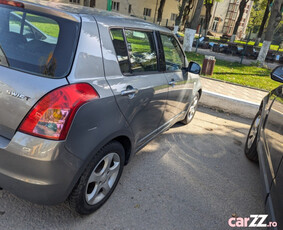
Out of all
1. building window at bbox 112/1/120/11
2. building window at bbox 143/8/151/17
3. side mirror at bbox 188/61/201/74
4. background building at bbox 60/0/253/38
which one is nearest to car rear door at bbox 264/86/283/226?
side mirror at bbox 188/61/201/74

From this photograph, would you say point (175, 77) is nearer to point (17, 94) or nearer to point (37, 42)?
point (37, 42)

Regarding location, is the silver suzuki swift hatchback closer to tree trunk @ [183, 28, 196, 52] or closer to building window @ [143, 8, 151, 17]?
tree trunk @ [183, 28, 196, 52]

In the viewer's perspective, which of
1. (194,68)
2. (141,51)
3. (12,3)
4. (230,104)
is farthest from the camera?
(230,104)

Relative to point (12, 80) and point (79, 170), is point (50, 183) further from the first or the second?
point (12, 80)

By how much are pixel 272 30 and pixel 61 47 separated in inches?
521

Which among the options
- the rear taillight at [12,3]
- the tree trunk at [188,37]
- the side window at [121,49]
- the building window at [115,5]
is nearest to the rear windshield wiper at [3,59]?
the rear taillight at [12,3]

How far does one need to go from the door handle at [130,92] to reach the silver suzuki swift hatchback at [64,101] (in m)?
0.01

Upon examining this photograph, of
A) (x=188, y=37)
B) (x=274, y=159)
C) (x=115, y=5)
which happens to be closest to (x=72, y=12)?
(x=274, y=159)

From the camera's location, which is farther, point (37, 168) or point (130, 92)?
point (130, 92)

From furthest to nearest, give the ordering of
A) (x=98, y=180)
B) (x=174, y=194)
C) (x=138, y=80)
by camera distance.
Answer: (x=174, y=194) → (x=138, y=80) → (x=98, y=180)

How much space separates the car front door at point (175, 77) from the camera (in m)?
3.22

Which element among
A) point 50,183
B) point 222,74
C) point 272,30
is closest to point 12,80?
point 50,183

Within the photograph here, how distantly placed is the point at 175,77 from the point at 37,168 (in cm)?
224

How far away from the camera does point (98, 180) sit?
227 centimetres
